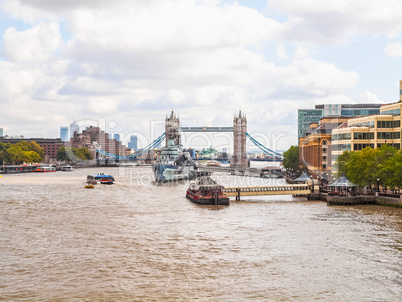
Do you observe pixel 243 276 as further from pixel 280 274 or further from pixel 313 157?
pixel 313 157

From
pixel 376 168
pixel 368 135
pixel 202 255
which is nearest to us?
pixel 202 255

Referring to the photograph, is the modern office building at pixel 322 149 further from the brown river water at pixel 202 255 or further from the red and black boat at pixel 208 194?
the brown river water at pixel 202 255

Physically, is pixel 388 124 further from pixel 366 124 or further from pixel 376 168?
pixel 376 168

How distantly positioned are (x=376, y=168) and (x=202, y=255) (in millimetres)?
31935

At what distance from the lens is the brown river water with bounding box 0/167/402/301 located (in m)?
23.4

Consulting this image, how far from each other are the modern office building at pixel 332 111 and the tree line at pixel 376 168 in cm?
7998

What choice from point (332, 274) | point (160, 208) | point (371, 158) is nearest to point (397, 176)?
point (371, 158)

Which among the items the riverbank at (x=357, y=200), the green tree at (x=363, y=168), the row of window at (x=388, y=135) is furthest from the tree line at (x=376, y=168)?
the row of window at (x=388, y=135)

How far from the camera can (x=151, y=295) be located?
22.8 metres

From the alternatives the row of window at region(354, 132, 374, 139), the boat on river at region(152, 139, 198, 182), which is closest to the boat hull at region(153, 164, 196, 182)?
the boat on river at region(152, 139, 198, 182)

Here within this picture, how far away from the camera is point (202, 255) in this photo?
30.0 metres

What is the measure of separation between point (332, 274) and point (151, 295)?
9.22 meters

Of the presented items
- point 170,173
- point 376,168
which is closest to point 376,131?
point 376,168

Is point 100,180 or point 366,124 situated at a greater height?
point 366,124
